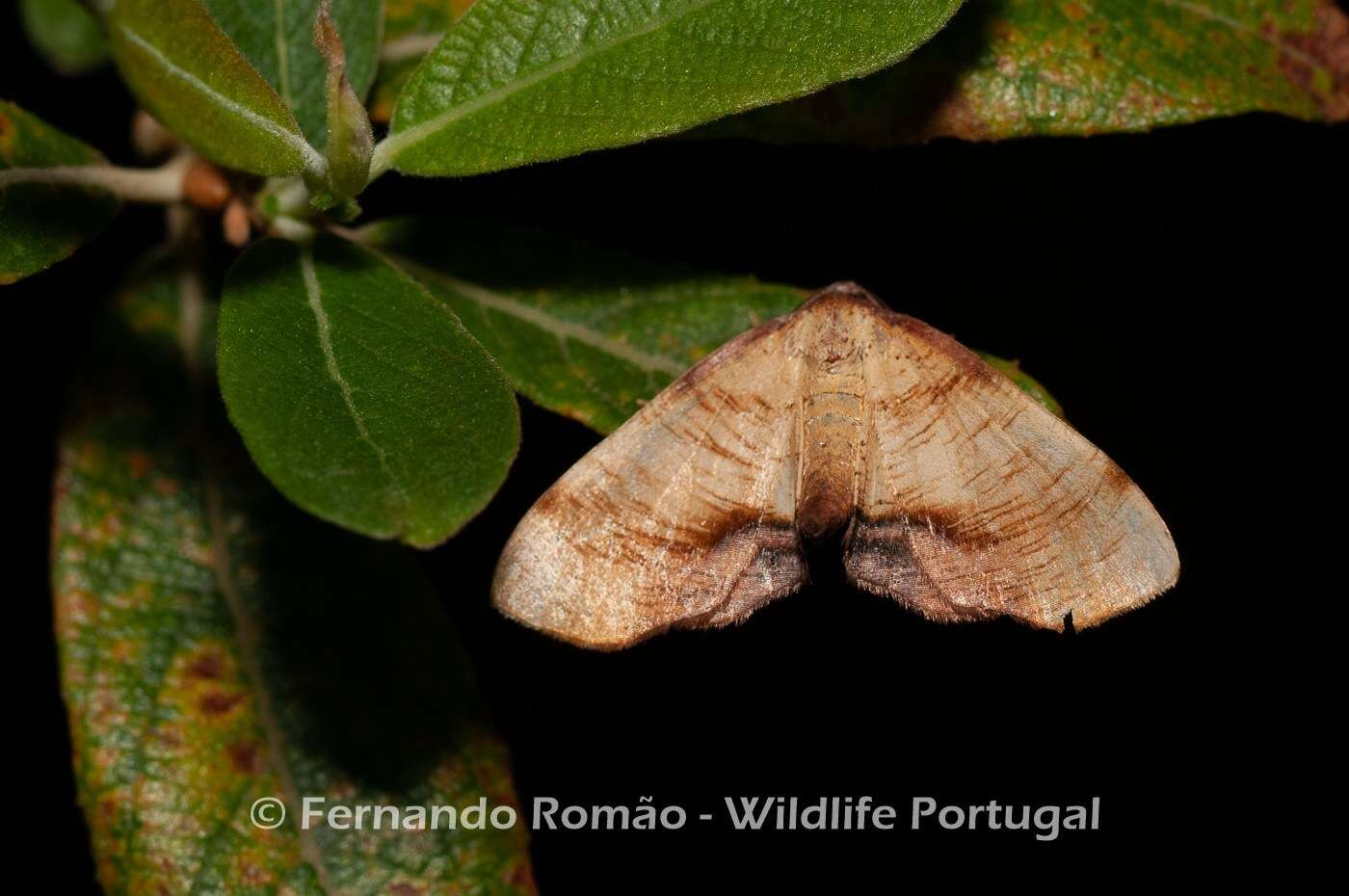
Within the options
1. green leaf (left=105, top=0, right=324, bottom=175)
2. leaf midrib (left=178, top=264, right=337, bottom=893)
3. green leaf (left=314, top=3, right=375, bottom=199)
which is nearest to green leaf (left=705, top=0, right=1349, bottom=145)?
green leaf (left=314, top=3, right=375, bottom=199)

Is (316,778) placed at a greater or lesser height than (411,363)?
lesser

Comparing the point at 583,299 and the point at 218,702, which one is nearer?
the point at 583,299

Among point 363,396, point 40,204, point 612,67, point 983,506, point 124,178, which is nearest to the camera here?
point 363,396

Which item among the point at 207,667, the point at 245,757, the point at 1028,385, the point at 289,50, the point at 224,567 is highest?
the point at 289,50

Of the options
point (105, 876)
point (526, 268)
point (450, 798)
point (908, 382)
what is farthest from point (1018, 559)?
point (105, 876)

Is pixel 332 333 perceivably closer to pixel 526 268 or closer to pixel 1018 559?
pixel 526 268

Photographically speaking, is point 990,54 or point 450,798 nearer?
point 990,54

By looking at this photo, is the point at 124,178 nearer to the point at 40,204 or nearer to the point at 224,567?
the point at 40,204

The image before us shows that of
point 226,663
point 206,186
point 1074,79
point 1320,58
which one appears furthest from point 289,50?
point 1320,58
